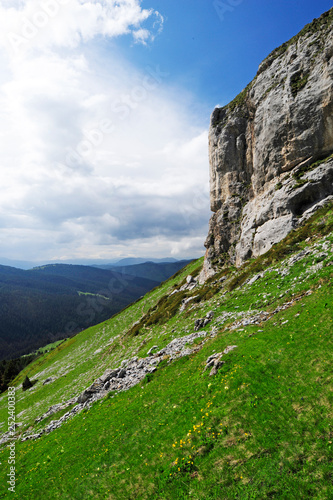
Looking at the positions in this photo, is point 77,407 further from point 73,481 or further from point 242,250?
point 242,250

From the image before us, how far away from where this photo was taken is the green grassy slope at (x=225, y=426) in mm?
9195

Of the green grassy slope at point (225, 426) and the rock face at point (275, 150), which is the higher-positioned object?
the rock face at point (275, 150)

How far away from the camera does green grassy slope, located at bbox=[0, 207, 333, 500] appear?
920 cm

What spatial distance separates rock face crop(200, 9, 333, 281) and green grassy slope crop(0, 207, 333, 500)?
877 inches

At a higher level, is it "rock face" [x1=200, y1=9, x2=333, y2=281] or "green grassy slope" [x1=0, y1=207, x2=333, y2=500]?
"rock face" [x1=200, y1=9, x2=333, y2=281]

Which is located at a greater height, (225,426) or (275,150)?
(275,150)

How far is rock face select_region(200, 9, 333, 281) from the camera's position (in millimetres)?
42625

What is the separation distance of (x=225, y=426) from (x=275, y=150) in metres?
54.8

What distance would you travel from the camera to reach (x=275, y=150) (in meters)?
50.3

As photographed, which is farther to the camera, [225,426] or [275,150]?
[275,150]

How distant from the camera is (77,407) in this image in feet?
80.9

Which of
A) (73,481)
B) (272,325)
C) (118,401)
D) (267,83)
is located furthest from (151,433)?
(267,83)

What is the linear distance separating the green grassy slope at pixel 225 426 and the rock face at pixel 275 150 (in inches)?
877

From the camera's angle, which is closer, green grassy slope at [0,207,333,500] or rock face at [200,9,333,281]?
green grassy slope at [0,207,333,500]
